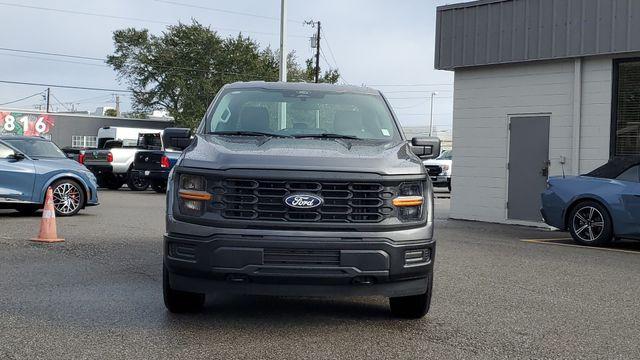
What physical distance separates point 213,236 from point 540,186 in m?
11.2

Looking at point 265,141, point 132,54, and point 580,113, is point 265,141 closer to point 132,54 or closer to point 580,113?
point 580,113

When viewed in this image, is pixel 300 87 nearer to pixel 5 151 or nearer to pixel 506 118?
pixel 5 151

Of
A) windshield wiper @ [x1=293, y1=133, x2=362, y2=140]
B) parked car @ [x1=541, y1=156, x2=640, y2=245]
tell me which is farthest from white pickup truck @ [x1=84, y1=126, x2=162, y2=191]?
windshield wiper @ [x1=293, y1=133, x2=362, y2=140]

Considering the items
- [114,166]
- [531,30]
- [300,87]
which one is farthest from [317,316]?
[114,166]

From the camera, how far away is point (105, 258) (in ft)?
30.0

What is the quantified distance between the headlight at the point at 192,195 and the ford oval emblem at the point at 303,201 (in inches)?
22.3

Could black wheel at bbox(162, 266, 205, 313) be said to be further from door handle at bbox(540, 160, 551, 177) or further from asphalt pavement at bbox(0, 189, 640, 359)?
door handle at bbox(540, 160, 551, 177)

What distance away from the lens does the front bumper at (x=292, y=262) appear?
5.21m

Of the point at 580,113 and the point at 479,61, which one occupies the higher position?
the point at 479,61

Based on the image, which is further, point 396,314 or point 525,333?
point 396,314

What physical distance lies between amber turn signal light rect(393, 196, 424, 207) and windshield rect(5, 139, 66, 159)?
1060 cm

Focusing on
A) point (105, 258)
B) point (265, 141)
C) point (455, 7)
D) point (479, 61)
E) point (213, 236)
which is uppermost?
point (455, 7)

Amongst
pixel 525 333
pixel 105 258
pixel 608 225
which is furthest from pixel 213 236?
pixel 608 225

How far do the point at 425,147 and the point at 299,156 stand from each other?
6.47 ft
